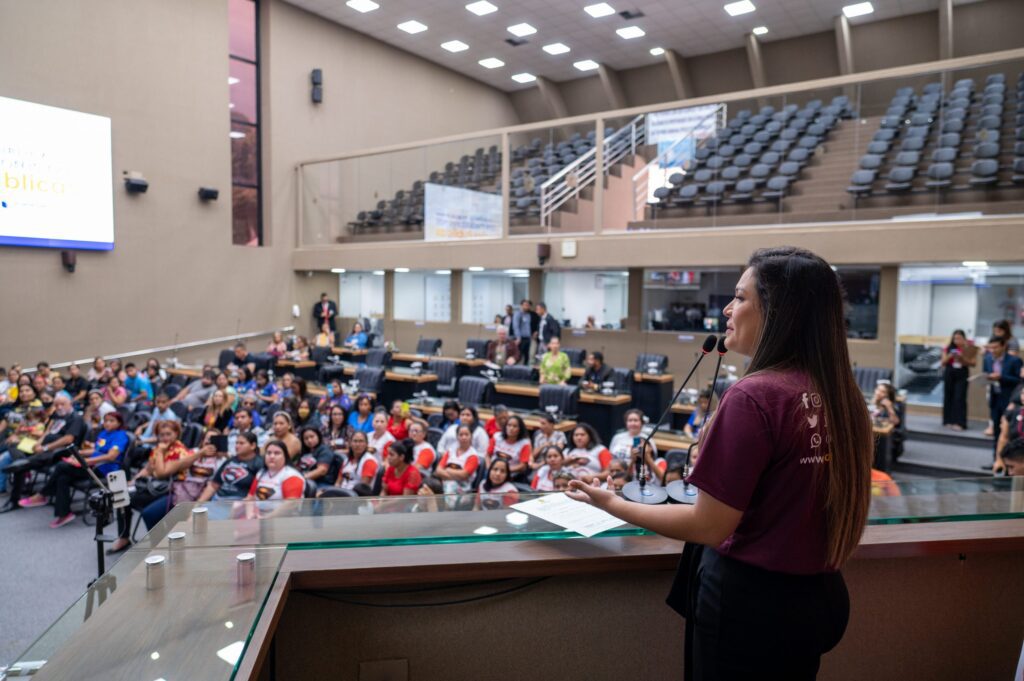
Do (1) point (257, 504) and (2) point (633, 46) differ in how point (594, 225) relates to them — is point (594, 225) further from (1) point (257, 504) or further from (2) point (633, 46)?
(1) point (257, 504)

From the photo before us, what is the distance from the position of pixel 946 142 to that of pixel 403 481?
25.4 feet

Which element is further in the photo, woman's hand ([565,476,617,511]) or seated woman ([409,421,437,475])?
seated woman ([409,421,437,475])

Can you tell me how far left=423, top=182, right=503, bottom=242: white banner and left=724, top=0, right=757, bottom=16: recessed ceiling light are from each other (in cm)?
748

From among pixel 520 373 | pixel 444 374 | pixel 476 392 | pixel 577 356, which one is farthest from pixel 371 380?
pixel 577 356

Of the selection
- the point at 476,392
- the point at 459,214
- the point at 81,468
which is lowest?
the point at 81,468

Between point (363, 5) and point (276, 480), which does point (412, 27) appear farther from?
point (276, 480)

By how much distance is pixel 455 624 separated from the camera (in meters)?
1.82

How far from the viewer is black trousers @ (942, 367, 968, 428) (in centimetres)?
930

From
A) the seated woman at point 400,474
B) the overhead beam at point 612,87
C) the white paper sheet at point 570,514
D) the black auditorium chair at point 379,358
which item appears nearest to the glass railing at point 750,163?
the black auditorium chair at point 379,358

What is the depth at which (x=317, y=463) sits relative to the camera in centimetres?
664

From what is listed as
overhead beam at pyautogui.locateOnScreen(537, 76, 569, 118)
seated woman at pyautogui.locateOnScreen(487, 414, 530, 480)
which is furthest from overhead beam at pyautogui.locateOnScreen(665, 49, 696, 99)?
seated woman at pyautogui.locateOnScreen(487, 414, 530, 480)

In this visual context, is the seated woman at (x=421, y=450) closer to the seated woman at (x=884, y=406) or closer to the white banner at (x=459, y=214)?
the seated woman at (x=884, y=406)

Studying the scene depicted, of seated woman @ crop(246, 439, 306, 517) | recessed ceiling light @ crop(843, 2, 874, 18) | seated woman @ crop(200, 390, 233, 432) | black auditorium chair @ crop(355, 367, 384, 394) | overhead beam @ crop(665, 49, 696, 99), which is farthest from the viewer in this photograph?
overhead beam @ crop(665, 49, 696, 99)

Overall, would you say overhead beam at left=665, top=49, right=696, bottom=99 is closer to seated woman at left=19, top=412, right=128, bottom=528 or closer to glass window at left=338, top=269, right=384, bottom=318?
glass window at left=338, top=269, right=384, bottom=318
